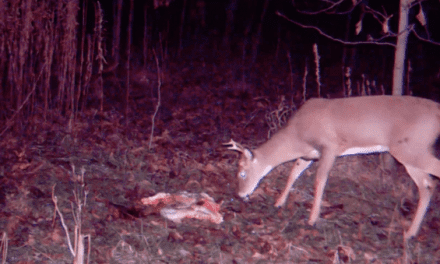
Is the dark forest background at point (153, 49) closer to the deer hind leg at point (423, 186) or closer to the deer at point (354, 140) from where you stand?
the deer at point (354, 140)

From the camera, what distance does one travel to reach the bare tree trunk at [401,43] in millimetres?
6742

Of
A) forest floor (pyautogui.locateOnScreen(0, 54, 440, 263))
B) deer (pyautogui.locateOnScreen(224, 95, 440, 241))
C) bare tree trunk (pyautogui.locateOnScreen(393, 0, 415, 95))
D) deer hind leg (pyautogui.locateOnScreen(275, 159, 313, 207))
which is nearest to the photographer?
forest floor (pyautogui.locateOnScreen(0, 54, 440, 263))

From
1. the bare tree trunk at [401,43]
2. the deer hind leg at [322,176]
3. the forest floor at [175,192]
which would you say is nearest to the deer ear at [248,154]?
the forest floor at [175,192]

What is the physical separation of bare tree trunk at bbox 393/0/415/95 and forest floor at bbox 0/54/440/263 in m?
1.09

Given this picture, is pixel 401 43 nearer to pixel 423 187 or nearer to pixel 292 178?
pixel 423 187

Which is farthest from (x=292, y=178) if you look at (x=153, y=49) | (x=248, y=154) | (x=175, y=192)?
(x=153, y=49)

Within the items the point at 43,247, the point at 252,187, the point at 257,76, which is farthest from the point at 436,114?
the point at 257,76

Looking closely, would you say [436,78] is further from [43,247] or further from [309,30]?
[43,247]

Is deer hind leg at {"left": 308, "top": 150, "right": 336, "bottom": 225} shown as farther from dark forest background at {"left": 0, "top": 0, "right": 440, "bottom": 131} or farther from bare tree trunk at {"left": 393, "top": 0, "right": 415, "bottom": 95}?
dark forest background at {"left": 0, "top": 0, "right": 440, "bottom": 131}

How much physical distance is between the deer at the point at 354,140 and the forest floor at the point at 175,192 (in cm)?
31

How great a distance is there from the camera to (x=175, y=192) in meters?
5.97

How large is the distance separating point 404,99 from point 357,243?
6.12 ft

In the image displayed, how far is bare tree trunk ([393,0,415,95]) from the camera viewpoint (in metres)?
6.74

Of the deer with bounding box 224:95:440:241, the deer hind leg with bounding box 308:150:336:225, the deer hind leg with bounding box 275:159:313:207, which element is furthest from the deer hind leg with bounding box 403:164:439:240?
the deer hind leg with bounding box 275:159:313:207
